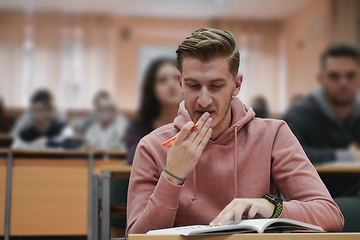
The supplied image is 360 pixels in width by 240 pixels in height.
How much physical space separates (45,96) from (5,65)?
11.5ft

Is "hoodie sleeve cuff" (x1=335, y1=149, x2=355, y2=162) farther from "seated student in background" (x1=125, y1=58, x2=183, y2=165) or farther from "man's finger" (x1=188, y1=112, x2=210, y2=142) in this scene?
"man's finger" (x1=188, y1=112, x2=210, y2=142)

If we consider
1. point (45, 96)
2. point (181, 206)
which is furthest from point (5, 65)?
point (181, 206)

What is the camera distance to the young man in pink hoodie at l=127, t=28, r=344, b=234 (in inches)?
35.8

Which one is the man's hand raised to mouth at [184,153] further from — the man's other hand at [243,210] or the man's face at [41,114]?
the man's face at [41,114]

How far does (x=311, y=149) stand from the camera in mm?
2139

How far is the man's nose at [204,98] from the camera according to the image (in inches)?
38.5

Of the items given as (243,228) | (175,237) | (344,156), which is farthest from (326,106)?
(175,237)

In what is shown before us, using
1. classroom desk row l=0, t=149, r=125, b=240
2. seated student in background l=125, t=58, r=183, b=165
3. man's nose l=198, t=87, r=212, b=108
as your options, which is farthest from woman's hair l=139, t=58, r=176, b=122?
man's nose l=198, t=87, r=212, b=108

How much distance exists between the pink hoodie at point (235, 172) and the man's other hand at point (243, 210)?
124 mm

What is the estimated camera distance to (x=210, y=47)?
3.26 ft

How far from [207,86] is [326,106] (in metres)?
1.56

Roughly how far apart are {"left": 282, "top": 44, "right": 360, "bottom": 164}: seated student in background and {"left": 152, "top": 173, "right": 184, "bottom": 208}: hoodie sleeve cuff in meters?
1.47

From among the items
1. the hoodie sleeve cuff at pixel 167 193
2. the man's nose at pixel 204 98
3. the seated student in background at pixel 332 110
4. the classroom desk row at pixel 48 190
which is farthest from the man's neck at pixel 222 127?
the seated student in background at pixel 332 110

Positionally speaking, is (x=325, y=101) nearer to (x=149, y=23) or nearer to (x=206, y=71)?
(x=206, y=71)
